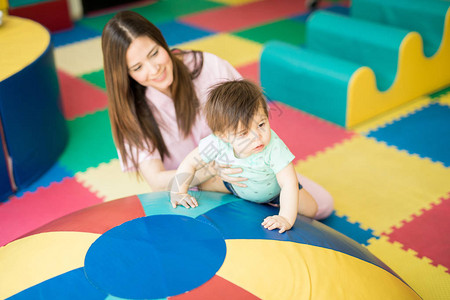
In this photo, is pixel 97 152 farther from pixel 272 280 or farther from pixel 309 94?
pixel 272 280

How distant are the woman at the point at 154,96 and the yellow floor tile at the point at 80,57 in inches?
95.7

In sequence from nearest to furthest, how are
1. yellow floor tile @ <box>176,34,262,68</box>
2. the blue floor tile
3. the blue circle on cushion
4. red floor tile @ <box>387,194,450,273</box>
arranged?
the blue circle on cushion < red floor tile @ <box>387,194,450,273</box> < yellow floor tile @ <box>176,34,262,68</box> < the blue floor tile

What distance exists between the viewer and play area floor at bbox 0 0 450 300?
7.53ft

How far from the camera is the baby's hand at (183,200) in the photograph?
6.15 ft

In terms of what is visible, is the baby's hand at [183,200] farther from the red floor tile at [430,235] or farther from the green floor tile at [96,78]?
the green floor tile at [96,78]

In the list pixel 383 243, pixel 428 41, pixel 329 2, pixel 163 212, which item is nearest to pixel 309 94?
pixel 428 41

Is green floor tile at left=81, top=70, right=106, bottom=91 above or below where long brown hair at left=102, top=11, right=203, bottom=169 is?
below

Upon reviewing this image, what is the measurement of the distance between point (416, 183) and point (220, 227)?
1428mm

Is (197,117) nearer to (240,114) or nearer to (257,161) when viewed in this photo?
(257,161)

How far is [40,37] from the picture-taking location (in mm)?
3418

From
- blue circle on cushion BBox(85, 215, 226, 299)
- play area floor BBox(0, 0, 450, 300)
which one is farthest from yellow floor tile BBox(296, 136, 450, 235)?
blue circle on cushion BBox(85, 215, 226, 299)

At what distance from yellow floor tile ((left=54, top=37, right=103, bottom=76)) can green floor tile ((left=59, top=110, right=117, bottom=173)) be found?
37.8 inches

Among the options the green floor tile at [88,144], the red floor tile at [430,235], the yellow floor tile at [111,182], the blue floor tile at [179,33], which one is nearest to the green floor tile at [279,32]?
the blue floor tile at [179,33]

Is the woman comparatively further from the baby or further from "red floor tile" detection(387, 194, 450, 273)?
"red floor tile" detection(387, 194, 450, 273)
